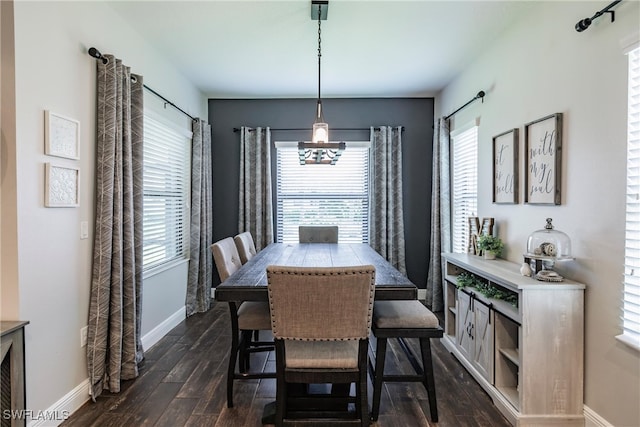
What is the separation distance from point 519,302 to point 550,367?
416mm

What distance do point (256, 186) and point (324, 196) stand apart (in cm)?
94

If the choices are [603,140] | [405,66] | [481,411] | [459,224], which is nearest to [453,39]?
[405,66]

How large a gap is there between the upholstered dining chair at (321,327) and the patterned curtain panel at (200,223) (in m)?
2.56

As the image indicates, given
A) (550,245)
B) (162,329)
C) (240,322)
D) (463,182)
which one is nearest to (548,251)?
(550,245)

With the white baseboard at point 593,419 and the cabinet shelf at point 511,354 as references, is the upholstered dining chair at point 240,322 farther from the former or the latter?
the white baseboard at point 593,419

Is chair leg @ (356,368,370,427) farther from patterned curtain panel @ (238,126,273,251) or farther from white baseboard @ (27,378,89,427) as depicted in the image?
patterned curtain panel @ (238,126,273,251)

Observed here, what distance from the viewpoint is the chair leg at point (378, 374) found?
206 centimetres

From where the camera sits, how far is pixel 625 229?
1736 mm

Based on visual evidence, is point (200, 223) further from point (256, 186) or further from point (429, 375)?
point (429, 375)

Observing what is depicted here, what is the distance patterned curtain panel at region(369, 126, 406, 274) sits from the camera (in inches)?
177

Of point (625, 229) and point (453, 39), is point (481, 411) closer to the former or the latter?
point (625, 229)

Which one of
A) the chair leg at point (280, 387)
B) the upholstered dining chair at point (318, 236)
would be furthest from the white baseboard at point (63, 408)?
the upholstered dining chair at point (318, 236)

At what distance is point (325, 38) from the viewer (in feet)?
9.85

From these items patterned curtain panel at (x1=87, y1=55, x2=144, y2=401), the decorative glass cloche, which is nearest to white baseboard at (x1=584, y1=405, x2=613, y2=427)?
the decorative glass cloche
